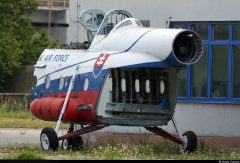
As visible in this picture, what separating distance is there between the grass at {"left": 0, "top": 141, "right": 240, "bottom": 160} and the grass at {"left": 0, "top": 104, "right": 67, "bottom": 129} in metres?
8.47

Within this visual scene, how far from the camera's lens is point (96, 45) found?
21359 mm

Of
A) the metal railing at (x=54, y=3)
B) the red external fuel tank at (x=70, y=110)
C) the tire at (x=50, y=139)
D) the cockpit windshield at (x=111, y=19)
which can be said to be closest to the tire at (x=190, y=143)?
the red external fuel tank at (x=70, y=110)

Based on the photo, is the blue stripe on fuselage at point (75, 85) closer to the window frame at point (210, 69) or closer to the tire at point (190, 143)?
the tire at point (190, 143)

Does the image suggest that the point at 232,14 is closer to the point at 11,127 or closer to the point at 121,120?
the point at 121,120

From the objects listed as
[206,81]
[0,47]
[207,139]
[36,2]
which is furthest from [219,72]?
[36,2]

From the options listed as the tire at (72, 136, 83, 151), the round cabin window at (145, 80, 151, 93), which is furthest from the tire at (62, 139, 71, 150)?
the round cabin window at (145, 80, 151, 93)

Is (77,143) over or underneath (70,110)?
underneath

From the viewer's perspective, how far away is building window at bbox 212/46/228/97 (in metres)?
24.1

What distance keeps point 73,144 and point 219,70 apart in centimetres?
497

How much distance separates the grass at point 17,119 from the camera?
109 ft

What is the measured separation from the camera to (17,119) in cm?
3666

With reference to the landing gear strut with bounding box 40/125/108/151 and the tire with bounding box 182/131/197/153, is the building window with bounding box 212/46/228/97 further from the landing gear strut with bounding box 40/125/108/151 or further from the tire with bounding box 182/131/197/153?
the landing gear strut with bounding box 40/125/108/151

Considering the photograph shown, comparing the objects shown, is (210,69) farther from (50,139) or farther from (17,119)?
(17,119)

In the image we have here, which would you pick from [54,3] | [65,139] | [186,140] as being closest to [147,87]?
[186,140]
